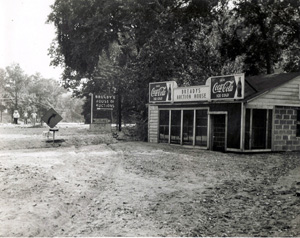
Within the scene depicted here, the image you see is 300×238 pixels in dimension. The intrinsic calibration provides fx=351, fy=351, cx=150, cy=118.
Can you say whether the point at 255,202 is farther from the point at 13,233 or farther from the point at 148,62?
the point at 148,62

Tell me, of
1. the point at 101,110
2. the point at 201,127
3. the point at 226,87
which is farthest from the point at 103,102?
the point at 226,87

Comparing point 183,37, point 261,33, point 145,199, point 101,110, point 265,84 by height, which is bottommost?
point 145,199

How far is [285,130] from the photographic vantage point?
18969 millimetres

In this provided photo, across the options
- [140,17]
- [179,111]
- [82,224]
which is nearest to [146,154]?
[179,111]

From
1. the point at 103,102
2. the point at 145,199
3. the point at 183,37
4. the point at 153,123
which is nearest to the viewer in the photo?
the point at 145,199

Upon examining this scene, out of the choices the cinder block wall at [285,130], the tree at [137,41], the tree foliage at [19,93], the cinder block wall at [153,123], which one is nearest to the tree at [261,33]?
the tree at [137,41]

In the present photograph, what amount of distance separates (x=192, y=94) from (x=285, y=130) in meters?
5.41

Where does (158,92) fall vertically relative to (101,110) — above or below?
above


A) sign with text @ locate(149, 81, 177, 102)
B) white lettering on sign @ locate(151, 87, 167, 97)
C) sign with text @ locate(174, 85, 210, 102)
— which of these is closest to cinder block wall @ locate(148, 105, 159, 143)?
sign with text @ locate(149, 81, 177, 102)

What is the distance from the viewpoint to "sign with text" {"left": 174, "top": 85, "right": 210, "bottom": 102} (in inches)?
758

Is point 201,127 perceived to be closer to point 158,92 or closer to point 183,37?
point 158,92

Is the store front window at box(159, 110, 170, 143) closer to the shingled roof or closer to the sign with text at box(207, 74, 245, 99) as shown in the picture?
the sign with text at box(207, 74, 245, 99)

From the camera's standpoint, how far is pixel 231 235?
5.89m

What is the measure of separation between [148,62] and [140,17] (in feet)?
18.9
